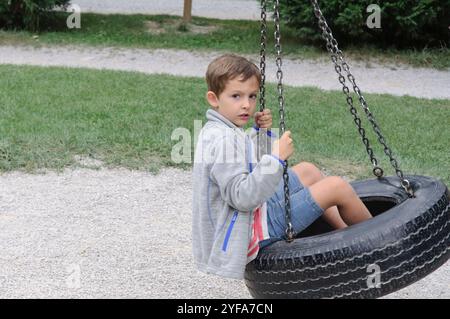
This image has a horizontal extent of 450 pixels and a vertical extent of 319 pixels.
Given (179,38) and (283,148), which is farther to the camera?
(179,38)

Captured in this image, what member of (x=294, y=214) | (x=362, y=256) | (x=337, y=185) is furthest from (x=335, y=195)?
(x=362, y=256)

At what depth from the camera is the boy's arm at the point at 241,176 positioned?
2.90m

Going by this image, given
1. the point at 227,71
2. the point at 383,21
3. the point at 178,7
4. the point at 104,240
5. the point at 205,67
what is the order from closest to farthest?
the point at 227,71
the point at 104,240
the point at 205,67
the point at 383,21
the point at 178,7

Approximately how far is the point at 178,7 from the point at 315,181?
12042 millimetres

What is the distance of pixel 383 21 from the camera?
419 inches

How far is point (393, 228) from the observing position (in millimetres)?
2984

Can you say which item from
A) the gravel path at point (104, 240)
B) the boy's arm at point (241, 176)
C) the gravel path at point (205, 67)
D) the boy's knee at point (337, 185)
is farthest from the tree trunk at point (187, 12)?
the boy's arm at point (241, 176)

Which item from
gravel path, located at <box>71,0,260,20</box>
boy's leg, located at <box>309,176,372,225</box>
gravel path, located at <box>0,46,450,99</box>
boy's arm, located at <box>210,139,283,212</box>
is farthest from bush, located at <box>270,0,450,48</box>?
boy's arm, located at <box>210,139,283,212</box>

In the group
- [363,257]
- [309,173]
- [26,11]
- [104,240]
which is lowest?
[104,240]

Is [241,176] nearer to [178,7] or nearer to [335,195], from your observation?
[335,195]

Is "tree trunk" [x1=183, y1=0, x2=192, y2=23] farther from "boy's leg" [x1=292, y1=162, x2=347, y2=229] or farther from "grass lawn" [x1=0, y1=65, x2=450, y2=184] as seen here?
"boy's leg" [x1=292, y1=162, x2=347, y2=229]

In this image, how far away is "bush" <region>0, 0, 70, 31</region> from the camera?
38.1 ft
